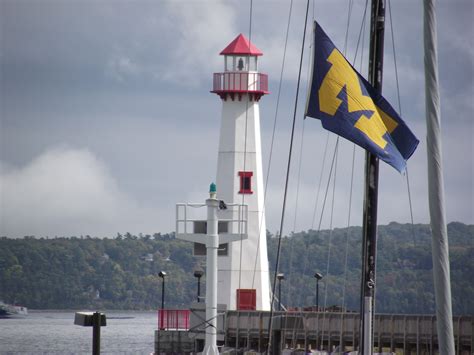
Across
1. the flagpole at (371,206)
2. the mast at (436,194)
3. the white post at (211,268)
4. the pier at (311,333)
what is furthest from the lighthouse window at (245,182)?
the mast at (436,194)

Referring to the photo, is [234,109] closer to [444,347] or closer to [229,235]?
[229,235]

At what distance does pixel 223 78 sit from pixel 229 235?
19978 millimetres

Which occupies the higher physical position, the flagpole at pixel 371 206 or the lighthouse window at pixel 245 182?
the lighthouse window at pixel 245 182

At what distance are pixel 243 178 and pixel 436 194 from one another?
39.0 meters

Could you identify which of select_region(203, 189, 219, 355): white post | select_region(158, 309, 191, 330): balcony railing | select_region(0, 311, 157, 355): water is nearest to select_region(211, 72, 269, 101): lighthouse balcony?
select_region(158, 309, 191, 330): balcony railing

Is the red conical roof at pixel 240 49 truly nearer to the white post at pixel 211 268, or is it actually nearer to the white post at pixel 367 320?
the white post at pixel 211 268

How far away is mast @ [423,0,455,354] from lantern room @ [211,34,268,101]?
40121mm

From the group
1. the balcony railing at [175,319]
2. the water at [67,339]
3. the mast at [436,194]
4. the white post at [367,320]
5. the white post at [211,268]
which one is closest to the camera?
the mast at [436,194]

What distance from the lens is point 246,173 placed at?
2520 inches

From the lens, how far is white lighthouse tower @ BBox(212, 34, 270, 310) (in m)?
Result: 63.2

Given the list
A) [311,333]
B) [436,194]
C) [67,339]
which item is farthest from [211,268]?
[67,339]

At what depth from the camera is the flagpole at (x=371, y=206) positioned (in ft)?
94.2

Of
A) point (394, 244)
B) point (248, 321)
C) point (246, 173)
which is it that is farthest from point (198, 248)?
point (394, 244)

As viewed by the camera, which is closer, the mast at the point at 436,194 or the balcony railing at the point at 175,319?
the mast at the point at 436,194
